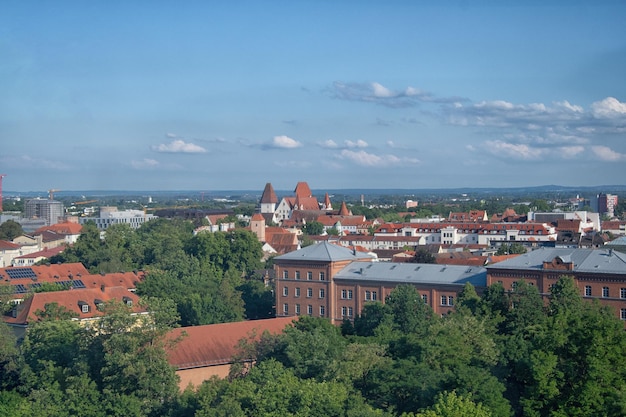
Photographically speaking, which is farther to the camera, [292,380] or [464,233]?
[464,233]

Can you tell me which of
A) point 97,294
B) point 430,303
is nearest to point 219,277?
point 97,294

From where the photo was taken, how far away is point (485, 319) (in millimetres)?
54594

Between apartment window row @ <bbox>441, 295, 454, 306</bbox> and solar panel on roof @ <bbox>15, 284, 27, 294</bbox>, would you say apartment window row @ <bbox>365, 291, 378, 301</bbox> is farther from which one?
solar panel on roof @ <bbox>15, 284, 27, 294</bbox>

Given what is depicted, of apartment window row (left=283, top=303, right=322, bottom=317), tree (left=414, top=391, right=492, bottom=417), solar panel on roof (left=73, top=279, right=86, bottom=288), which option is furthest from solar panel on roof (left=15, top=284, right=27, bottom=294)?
tree (left=414, top=391, right=492, bottom=417)

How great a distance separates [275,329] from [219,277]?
30.3 m

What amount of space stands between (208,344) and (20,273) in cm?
3555

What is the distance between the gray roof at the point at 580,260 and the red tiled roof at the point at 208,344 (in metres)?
17.5

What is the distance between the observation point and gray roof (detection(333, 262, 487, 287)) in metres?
66.7

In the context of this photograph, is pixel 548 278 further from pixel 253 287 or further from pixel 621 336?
pixel 253 287

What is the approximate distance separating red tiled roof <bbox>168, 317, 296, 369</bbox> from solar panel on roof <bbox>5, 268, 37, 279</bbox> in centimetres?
3270

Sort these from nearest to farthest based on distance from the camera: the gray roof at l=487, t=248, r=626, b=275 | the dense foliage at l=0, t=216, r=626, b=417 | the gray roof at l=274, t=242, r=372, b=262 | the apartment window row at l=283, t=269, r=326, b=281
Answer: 1. the dense foliage at l=0, t=216, r=626, b=417
2. the gray roof at l=487, t=248, r=626, b=275
3. the apartment window row at l=283, t=269, r=326, b=281
4. the gray roof at l=274, t=242, r=372, b=262

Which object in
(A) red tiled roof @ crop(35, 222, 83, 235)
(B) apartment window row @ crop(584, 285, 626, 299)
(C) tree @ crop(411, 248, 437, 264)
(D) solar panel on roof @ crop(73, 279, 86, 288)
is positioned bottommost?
(D) solar panel on roof @ crop(73, 279, 86, 288)

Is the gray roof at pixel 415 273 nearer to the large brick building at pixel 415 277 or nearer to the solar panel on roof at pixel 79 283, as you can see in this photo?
the large brick building at pixel 415 277

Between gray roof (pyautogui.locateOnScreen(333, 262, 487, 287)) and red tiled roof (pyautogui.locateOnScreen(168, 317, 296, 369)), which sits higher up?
gray roof (pyautogui.locateOnScreen(333, 262, 487, 287))
